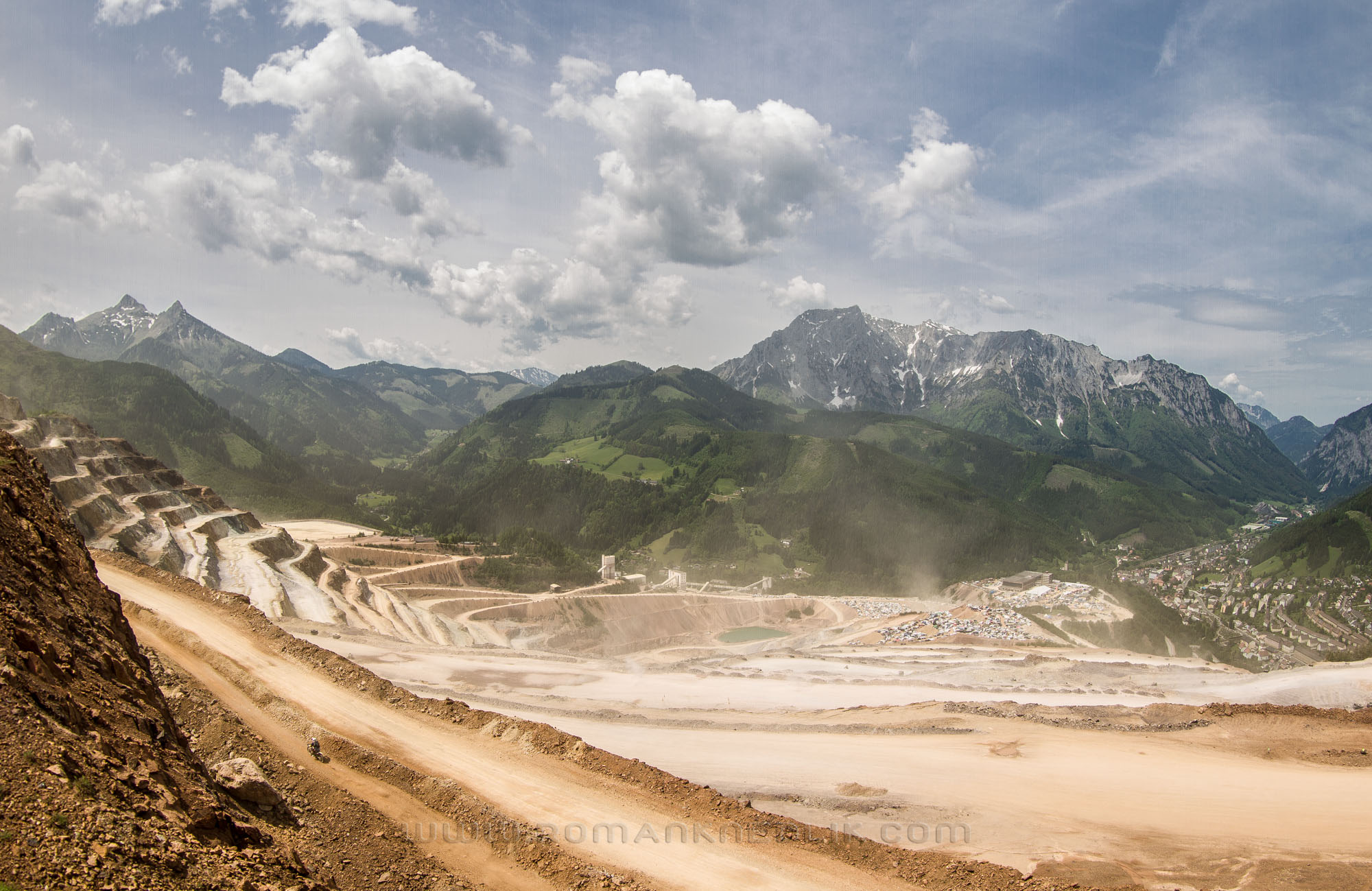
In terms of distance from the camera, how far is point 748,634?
346ft

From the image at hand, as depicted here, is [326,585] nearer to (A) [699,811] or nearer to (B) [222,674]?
(B) [222,674]

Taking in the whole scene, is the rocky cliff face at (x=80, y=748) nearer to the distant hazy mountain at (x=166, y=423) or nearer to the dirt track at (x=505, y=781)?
the dirt track at (x=505, y=781)

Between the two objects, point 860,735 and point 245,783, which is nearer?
point 245,783

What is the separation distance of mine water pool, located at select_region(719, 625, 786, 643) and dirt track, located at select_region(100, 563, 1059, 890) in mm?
81037

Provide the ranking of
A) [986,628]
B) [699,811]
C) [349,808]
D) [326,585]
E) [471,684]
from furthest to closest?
1. [986,628]
2. [326,585]
3. [471,684]
4. [699,811]
5. [349,808]

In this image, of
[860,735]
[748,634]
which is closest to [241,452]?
[748,634]

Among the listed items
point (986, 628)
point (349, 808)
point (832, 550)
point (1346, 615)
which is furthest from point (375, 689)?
point (1346, 615)

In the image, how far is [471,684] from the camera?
38812 mm

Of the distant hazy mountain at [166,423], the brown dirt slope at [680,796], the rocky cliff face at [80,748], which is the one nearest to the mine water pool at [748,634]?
the brown dirt slope at [680,796]

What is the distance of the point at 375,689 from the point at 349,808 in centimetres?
868

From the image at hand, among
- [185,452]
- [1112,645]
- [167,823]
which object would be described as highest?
[185,452]

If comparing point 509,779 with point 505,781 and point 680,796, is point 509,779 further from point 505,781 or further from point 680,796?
point 680,796

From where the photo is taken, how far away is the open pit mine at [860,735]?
19.4 metres

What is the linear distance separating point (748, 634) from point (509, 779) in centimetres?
8983
